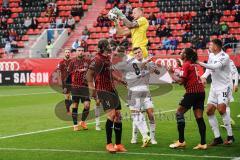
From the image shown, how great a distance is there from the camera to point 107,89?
41.3 feet

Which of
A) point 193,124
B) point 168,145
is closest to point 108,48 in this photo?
point 168,145

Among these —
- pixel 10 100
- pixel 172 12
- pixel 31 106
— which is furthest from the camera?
pixel 172 12

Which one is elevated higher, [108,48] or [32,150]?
[108,48]

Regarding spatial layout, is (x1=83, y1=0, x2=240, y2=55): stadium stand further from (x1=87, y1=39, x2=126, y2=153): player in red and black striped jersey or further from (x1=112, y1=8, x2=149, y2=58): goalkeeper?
(x1=87, y1=39, x2=126, y2=153): player in red and black striped jersey

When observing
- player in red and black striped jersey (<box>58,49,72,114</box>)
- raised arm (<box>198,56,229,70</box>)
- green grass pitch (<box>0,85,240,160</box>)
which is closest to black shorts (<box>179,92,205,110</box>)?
raised arm (<box>198,56,229,70</box>)

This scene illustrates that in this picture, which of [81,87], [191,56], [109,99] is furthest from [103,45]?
[81,87]

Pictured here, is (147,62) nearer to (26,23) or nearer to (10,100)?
(10,100)

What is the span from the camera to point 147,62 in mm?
13453

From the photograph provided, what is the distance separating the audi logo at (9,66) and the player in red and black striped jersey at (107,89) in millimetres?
27389

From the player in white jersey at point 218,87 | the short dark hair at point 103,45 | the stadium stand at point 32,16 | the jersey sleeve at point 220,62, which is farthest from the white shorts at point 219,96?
the stadium stand at point 32,16

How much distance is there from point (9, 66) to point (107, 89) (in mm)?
27997

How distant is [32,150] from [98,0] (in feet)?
120

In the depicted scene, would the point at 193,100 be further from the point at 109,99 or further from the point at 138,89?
the point at 109,99

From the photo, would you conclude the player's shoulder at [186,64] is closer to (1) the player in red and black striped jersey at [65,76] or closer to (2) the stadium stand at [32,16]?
→ (1) the player in red and black striped jersey at [65,76]
